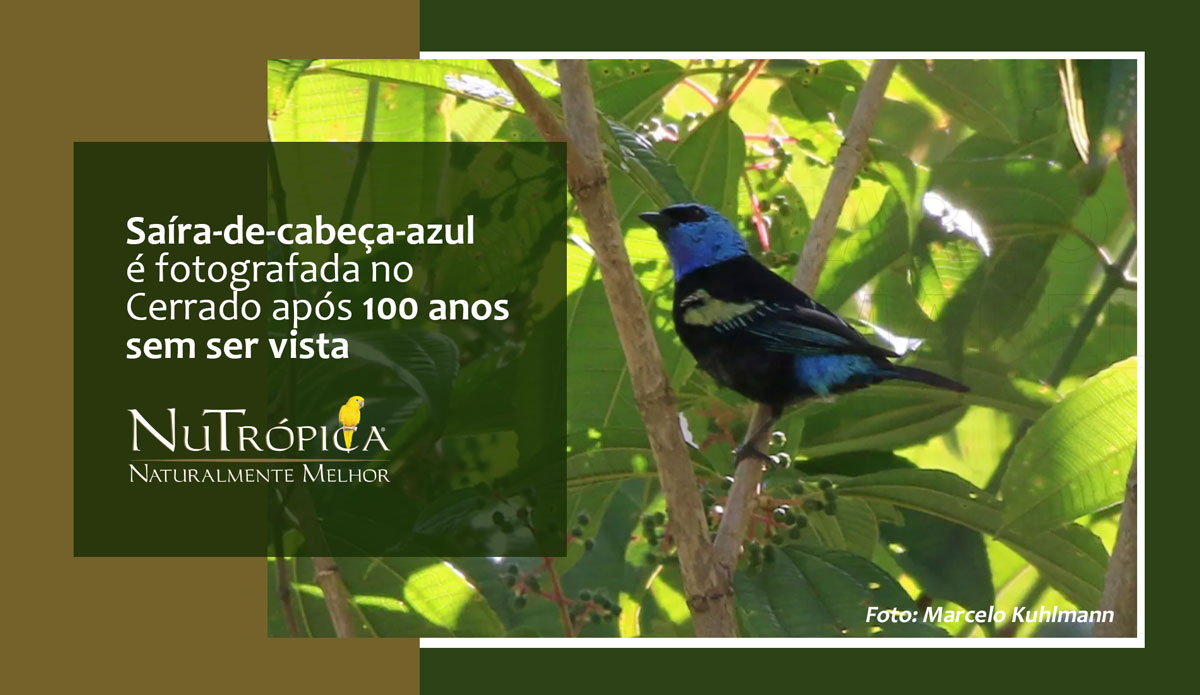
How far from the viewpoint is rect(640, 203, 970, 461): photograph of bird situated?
388cm

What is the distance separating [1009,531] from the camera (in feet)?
12.8

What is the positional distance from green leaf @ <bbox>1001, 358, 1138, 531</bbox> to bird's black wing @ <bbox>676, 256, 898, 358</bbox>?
0.42 meters

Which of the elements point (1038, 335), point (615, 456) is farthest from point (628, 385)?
point (1038, 335)

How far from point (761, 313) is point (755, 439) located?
0.32m

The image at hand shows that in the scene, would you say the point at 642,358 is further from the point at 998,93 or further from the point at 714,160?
the point at 998,93

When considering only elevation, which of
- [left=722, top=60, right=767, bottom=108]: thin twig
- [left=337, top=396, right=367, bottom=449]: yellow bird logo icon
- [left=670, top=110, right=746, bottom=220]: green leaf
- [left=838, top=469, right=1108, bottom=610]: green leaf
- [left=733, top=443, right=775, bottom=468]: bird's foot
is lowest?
[left=838, top=469, right=1108, bottom=610]: green leaf

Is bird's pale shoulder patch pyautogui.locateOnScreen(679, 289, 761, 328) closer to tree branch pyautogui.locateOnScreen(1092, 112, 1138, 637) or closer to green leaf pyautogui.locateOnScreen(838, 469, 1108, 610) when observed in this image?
green leaf pyautogui.locateOnScreen(838, 469, 1108, 610)

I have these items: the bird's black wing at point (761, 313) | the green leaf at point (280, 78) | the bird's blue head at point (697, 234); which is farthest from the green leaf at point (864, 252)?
the green leaf at point (280, 78)

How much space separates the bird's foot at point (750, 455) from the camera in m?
3.86

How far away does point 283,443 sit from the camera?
152 inches

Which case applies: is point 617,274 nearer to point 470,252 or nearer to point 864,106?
point 470,252

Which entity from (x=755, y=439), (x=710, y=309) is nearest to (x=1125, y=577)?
(x=755, y=439)

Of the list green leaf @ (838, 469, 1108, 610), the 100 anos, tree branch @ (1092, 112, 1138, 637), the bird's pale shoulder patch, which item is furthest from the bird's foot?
tree branch @ (1092, 112, 1138, 637)

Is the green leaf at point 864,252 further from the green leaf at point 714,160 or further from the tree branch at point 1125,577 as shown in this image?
the tree branch at point 1125,577
